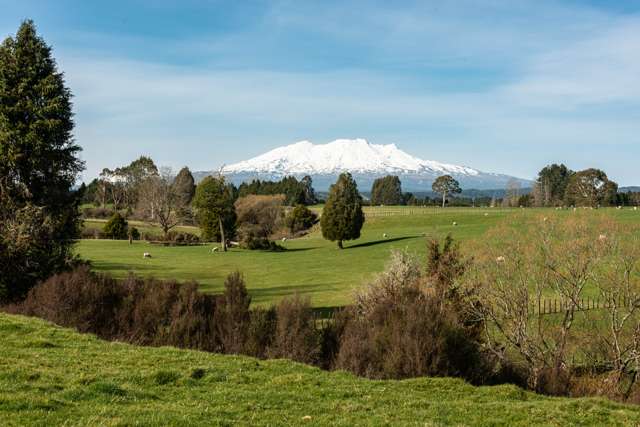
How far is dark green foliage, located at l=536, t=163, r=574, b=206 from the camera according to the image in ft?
367

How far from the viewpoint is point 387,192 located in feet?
443

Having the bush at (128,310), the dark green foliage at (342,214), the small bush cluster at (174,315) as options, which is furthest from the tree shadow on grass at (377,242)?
the bush at (128,310)

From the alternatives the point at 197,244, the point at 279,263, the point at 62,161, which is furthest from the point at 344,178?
the point at 62,161

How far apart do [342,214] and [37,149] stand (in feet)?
111

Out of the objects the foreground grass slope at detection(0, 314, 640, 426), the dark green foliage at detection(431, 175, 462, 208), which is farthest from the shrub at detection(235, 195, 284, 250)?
the foreground grass slope at detection(0, 314, 640, 426)

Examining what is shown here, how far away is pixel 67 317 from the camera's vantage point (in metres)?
16.0

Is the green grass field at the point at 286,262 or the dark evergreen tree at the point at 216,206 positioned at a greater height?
the dark evergreen tree at the point at 216,206

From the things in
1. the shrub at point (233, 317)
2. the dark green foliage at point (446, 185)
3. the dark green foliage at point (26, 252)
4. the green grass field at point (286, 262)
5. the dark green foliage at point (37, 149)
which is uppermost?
the dark green foliage at point (446, 185)

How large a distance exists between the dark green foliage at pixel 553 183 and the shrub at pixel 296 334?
99327 mm

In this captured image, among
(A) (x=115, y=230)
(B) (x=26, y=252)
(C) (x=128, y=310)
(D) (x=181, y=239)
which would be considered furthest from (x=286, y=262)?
(A) (x=115, y=230)

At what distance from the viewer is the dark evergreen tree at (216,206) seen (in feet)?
182

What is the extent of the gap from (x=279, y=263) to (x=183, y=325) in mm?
27536

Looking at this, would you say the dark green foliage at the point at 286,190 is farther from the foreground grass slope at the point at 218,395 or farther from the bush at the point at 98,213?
the foreground grass slope at the point at 218,395

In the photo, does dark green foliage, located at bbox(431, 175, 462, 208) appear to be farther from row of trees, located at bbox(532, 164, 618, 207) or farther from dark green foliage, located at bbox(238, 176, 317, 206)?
dark green foliage, located at bbox(238, 176, 317, 206)
